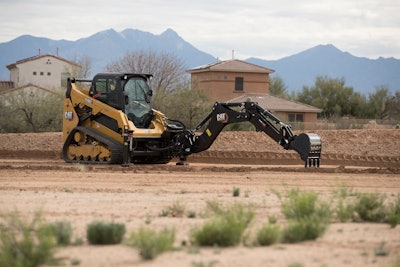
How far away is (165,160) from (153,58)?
5049cm

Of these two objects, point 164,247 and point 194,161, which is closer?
point 164,247

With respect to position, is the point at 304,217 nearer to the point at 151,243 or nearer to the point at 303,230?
the point at 303,230

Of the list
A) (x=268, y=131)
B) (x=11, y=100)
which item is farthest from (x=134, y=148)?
(x=11, y=100)

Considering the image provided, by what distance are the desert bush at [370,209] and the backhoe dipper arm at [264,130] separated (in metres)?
9.54

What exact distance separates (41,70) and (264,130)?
245 ft

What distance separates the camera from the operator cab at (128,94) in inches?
1118

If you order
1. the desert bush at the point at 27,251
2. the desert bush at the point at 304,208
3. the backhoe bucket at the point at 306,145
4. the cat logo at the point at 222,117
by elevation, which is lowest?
the desert bush at the point at 27,251

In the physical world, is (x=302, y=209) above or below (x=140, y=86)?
below

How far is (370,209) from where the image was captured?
16000 mm

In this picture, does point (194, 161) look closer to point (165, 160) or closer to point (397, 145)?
point (165, 160)

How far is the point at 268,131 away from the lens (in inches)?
1045

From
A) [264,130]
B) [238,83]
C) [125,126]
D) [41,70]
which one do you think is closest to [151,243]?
[264,130]

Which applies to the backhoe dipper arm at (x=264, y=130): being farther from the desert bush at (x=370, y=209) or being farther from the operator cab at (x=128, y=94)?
the desert bush at (x=370, y=209)

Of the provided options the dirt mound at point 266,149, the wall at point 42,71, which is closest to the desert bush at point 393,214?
the dirt mound at point 266,149
